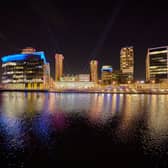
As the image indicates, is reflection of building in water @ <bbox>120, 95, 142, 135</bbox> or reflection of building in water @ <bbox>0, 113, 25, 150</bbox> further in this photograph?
reflection of building in water @ <bbox>120, 95, 142, 135</bbox>

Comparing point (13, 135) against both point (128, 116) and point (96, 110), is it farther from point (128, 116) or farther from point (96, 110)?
point (96, 110)

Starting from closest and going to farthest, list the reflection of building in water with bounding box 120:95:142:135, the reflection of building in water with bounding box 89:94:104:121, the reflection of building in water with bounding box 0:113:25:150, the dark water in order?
the dark water, the reflection of building in water with bounding box 0:113:25:150, the reflection of building in water with bounding box 120:95:142:135, the reflection of building in water with bounding box 89:94:104:121

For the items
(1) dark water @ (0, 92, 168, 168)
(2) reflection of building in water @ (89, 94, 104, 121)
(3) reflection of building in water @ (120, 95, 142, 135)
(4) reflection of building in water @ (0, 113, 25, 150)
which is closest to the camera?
(1) dark water @ (0, 92, 168, 168)

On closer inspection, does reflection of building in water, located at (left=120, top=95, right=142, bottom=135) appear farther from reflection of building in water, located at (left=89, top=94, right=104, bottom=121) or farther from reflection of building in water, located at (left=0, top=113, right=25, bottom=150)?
reflection of building in water, located at (left=0, top=113, right=25, bottom=150)

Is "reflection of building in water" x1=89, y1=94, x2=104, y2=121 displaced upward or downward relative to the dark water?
upward

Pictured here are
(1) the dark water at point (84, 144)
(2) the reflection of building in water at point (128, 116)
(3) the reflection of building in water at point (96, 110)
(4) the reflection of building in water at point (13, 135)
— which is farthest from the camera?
(3) the reflection of building in water at point (96, 110)

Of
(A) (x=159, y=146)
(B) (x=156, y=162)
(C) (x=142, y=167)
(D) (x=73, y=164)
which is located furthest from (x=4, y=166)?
(A) (x=159, y=146)

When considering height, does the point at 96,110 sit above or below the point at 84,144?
above

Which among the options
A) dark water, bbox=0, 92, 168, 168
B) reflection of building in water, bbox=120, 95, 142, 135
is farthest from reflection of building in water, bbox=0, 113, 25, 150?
reflection of building in water, bbox=120, 95, 142, 135

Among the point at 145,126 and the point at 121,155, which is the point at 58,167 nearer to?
the point at 121,155

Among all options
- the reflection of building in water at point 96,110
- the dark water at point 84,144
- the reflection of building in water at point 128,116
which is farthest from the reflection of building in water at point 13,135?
the reflection of building in water at point 96,110

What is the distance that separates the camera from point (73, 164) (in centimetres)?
1831

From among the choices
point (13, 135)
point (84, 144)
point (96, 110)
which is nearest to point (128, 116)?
point (96, 110)

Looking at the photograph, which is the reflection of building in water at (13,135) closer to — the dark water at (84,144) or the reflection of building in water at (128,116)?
the dark water at (84,144)
